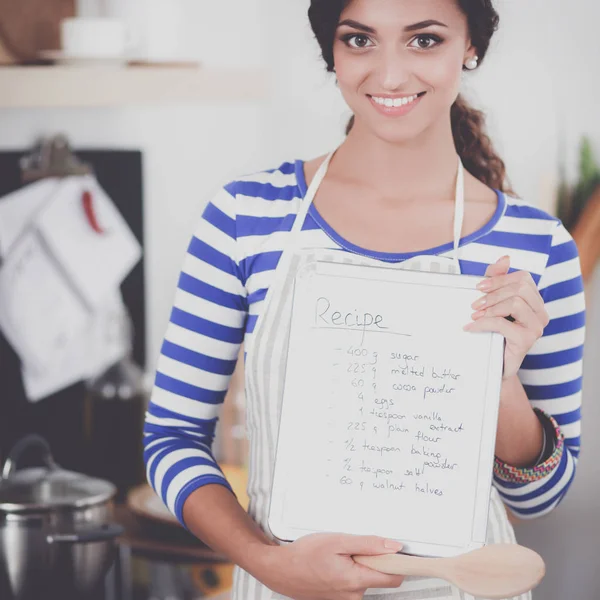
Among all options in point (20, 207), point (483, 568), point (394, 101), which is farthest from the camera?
point (20, 207)

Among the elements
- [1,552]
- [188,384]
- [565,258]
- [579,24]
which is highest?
[579,24]

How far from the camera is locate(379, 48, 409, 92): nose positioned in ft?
2.96

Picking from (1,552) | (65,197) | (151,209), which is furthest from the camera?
(151,209)

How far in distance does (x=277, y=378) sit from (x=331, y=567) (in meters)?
0.21

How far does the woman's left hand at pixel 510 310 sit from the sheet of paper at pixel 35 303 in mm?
1188

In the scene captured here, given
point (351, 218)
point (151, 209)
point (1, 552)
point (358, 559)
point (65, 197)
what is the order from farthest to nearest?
point (151, 209) < point (65, 197) < point (1, 552) < point (351, 218) < point (358, 559)

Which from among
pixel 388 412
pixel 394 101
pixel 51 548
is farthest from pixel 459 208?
pixel 51 548

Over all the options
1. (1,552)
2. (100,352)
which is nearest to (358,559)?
(1,552)

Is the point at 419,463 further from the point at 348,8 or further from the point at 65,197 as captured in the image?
the point at 65,197

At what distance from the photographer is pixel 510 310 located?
0.85m

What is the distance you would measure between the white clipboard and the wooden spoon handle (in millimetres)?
31

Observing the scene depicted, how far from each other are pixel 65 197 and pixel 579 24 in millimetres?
1060

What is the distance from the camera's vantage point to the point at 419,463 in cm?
86

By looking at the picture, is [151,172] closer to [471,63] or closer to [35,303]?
[35,303]
